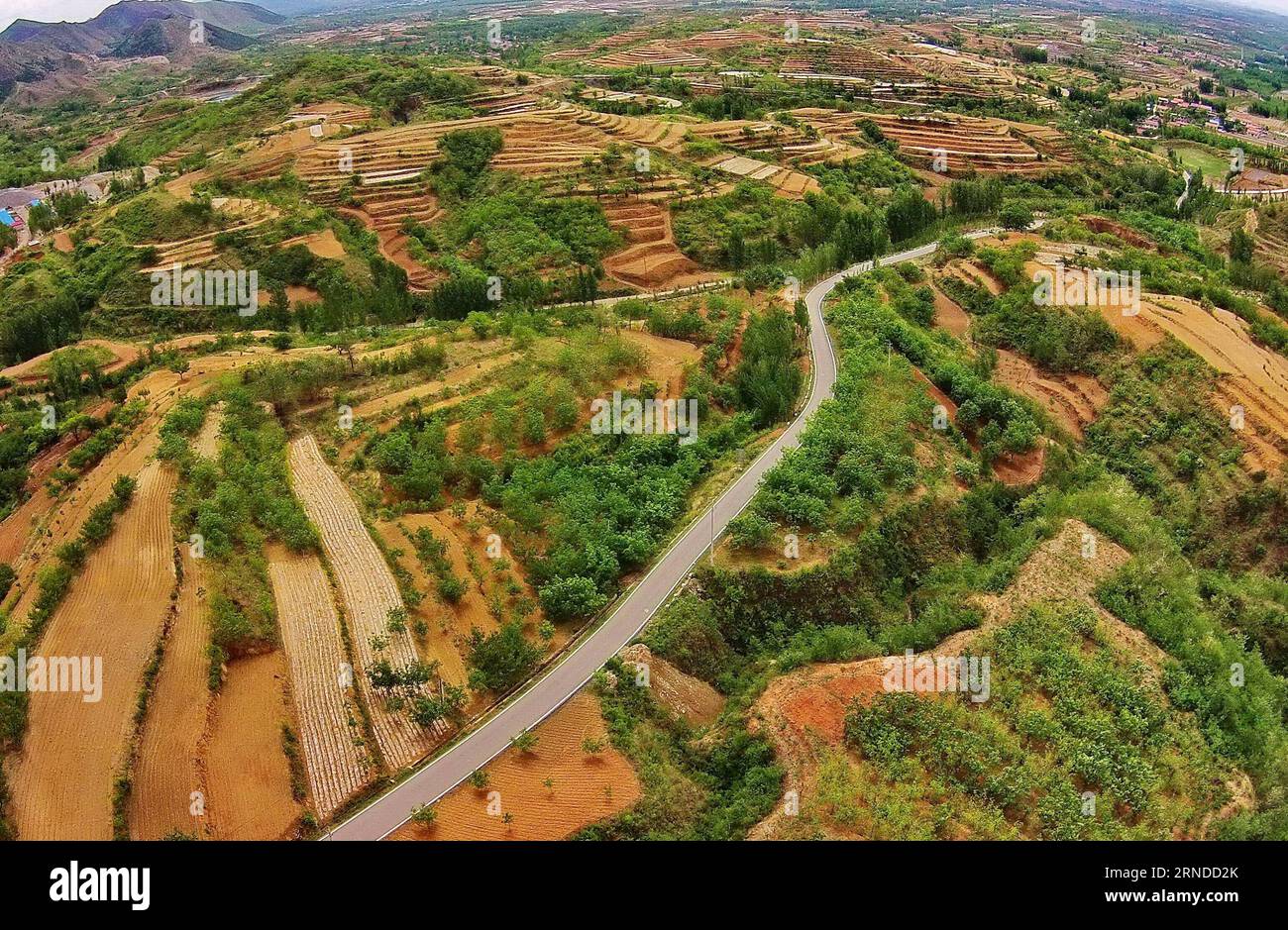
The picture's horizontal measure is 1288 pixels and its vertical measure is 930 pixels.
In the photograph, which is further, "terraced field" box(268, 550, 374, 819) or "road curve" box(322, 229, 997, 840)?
"terraced field" box(268, 550, 374, 819)

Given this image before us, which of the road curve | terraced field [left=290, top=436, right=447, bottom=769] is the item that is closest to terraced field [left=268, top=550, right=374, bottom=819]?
terraced field [left=290, top=436, right=447, bottom=769]

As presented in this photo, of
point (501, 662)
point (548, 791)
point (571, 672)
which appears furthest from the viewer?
point (571, 672)

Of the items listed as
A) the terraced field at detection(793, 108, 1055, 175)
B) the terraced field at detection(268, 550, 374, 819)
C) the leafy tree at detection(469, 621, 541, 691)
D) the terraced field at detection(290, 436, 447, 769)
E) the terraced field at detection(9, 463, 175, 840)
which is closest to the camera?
the terraced field at detection(9, 463, 175, 840)

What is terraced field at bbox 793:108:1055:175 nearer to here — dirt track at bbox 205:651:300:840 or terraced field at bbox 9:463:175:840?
terraced field at bbox 9:463:175:840

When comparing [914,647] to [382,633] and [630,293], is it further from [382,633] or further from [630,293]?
[630,293]

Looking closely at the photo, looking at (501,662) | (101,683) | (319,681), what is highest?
(101,683)

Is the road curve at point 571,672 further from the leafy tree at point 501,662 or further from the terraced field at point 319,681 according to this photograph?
the terraced field at point 319,681

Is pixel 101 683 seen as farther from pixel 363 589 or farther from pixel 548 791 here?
pixel 548 791

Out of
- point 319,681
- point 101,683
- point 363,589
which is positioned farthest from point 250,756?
point 363,589

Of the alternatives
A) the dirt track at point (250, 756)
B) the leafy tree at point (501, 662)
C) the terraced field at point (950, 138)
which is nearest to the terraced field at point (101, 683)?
the dirt track at point (250, 756)

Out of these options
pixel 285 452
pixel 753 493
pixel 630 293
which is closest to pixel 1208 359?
pixel 753 493
